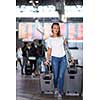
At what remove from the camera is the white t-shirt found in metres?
6.61

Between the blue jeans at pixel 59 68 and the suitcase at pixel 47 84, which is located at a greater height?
the blue jeans at pixel 59 68

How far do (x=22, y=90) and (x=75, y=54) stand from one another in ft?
13.6

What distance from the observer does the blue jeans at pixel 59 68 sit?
262 inches

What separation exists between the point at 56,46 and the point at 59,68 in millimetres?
452

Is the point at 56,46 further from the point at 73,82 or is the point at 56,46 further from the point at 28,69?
the point at 28,69

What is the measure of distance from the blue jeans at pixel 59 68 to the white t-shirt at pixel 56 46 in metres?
0.08

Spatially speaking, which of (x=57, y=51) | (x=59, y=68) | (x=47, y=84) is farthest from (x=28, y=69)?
(x=57, y=51)

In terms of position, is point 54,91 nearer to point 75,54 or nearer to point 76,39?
point 75,54

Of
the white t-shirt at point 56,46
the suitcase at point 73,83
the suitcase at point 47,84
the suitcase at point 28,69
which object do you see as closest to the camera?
the white t-shirt at point 56,46

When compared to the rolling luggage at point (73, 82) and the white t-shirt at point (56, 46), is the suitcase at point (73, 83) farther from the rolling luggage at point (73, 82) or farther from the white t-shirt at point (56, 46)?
the white t-shirt at point (56, 46)

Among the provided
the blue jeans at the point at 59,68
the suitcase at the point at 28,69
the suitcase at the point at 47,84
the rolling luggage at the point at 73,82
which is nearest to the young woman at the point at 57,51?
the blue jeans at the point at 59,68

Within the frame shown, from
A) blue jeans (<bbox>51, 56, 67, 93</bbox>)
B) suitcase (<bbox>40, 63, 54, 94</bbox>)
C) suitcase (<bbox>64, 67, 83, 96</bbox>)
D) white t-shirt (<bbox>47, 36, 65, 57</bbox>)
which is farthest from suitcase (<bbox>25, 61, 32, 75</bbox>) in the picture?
Answer: white t-shirt (<bbox>47, 36, 65, 57</bbox>)

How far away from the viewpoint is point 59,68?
6730mm
